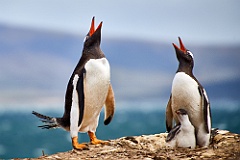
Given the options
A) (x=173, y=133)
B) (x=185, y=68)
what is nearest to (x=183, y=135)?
(x=173, y=133)

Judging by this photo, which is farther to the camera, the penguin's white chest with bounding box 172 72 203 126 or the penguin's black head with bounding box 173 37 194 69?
the penguin's black head with bounding box 173 37 194 69

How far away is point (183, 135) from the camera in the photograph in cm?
348

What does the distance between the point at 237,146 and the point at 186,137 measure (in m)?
0.42

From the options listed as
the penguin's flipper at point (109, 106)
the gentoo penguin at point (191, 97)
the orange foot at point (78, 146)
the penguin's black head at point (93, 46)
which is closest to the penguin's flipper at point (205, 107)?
the gentoo penguin at point (191, 97)

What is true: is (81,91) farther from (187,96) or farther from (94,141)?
(187,96)

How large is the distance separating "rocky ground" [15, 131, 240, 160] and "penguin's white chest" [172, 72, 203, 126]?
0.99 feet

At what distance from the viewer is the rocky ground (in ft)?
10.1

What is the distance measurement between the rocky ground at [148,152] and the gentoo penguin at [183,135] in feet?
0.31

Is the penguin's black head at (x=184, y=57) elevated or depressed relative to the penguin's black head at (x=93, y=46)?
depressed

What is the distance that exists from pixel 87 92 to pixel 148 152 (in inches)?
27.5

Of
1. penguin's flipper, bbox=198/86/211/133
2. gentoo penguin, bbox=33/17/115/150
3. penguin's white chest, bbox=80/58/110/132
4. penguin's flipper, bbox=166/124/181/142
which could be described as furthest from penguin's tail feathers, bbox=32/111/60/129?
penguin's flipper, bbox=198/86/211/133

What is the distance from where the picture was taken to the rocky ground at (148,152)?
3.07 m

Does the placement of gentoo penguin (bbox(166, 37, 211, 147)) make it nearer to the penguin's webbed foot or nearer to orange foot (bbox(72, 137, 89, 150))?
the penguin's webbed foot

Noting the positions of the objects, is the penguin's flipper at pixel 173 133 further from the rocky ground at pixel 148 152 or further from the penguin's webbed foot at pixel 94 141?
the penguin's webbed foot at pixel 94 141
